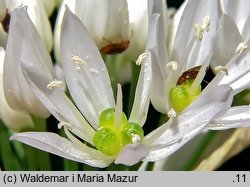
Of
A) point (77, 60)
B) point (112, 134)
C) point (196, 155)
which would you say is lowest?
point (196, 155)

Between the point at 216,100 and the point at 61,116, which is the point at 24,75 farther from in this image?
the point at 216,100

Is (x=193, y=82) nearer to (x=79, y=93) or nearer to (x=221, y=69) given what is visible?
(x=221, y=69)

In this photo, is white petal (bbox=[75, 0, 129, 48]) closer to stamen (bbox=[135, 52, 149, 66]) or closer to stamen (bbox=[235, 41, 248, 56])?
stamen (bbox=[135, 52, 149, 66])

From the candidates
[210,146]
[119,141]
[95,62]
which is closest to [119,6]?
[95,62]

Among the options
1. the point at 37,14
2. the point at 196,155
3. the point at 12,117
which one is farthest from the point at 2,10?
the point at 196,155

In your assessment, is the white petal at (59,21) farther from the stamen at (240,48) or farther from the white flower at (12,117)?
the stamen at (240,48)

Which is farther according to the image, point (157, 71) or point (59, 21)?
point (59, 21)

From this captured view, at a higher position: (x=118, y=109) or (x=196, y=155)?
(x=118, y=109)

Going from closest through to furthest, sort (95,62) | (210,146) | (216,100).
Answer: (216,100) → (95,62) → (210,146)

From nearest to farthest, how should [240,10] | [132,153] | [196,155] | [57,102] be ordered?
[132,153] < [57,102] < [240,10] < [196,155]
